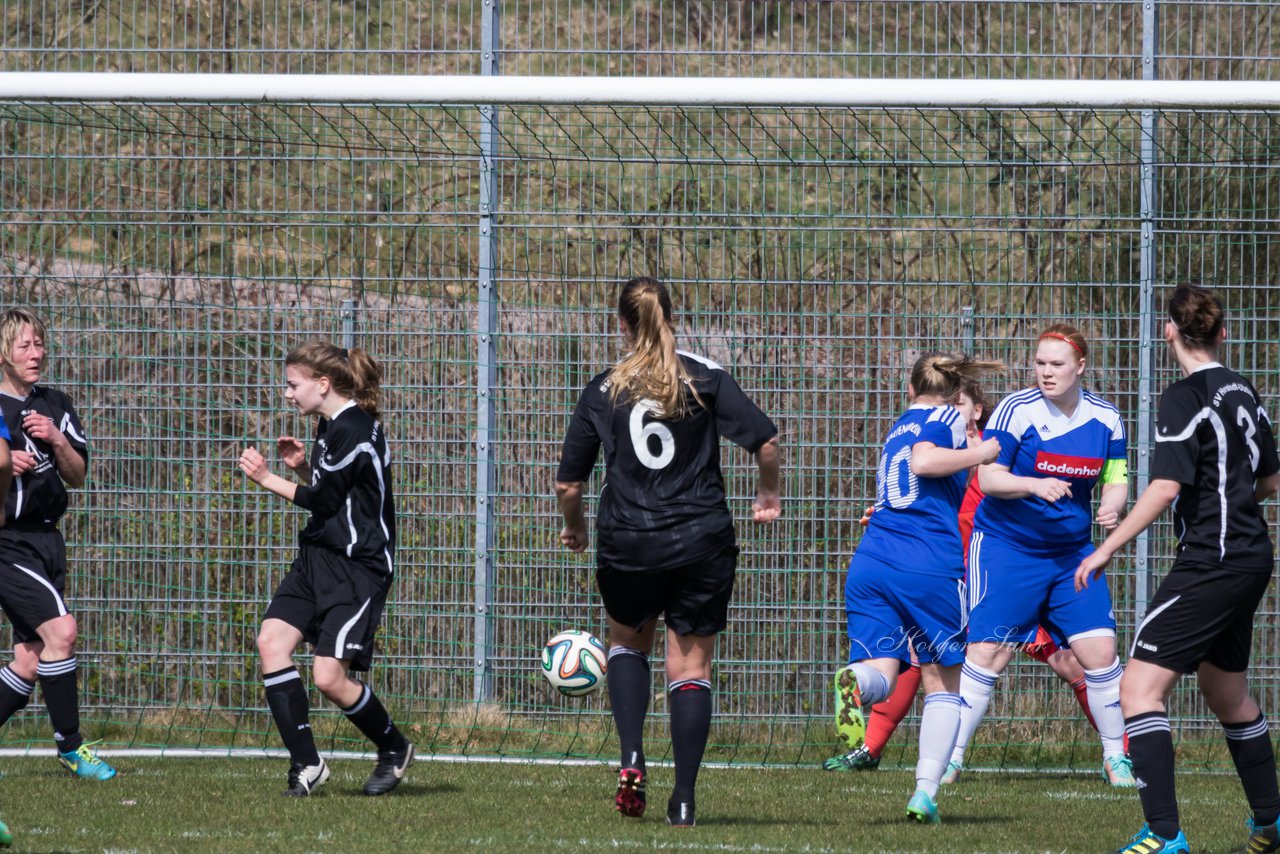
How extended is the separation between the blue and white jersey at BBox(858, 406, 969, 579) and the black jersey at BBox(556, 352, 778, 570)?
4.54 feet

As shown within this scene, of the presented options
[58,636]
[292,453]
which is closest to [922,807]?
[292,453]

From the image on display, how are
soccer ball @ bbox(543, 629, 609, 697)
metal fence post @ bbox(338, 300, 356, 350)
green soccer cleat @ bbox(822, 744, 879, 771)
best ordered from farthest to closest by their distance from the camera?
metal fence post @ bbox(338, 300, 356, 350) → green soccer cleat @ bbox(822, 744, 879, 771) → soccer ball @ bbox(543, 629, 609, 697)

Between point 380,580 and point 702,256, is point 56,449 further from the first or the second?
point 702,256

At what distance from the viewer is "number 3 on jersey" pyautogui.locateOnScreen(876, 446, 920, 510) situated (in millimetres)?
6555

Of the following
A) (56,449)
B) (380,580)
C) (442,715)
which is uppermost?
(56,449)

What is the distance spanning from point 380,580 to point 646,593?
52.4 inches

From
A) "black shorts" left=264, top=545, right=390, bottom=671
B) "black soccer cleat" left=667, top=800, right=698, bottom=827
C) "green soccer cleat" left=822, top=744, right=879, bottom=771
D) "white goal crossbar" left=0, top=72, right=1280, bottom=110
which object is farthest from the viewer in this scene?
"green soccer cleat" left=822, top=744, right=879, bottom=771

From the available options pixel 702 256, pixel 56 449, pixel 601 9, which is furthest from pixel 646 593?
pixel 601 9

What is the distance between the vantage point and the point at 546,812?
5.87 meters

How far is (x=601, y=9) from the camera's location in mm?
13656

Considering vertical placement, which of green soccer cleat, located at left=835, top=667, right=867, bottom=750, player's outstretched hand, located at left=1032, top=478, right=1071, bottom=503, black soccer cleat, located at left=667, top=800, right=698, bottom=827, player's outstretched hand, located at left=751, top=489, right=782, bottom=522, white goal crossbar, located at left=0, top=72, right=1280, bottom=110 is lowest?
black soccer cleat, located at left=667, top=800, right=698, bottom=827

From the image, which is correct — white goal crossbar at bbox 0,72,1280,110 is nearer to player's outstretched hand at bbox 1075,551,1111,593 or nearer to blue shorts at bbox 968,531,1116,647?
blue shorts at bbox 968,531,1116,647

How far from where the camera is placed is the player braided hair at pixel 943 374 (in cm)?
633

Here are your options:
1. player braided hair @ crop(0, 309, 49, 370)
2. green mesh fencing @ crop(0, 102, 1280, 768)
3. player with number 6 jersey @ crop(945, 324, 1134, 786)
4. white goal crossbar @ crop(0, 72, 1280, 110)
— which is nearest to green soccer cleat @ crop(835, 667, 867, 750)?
player with number 6 jersey @ crop(945, 324, 1134, 786)
